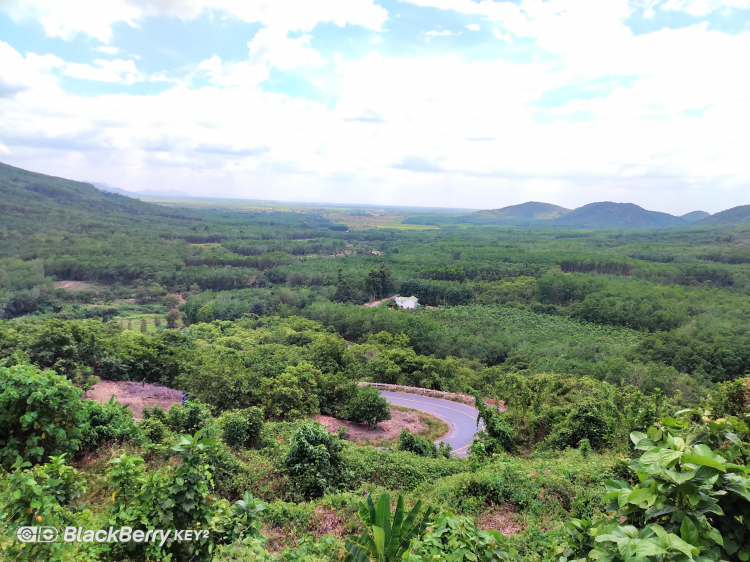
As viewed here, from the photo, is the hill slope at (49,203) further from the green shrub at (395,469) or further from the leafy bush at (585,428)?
the leafy bush at (585,428)

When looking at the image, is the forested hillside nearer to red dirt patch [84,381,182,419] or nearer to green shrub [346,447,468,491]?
green shrub [346,447,468,491]

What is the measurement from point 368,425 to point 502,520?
1079 cm

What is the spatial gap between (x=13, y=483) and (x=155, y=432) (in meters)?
6.69

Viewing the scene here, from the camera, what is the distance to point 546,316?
2164 inches

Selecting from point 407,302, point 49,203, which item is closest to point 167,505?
point 407,302

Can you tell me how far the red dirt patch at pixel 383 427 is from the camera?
16484mm

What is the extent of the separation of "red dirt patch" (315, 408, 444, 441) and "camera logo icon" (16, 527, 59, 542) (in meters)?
12.7

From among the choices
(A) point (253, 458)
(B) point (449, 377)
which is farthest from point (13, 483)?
(B) point (449, 377)

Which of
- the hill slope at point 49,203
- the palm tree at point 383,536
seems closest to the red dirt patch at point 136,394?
the palm tree at point 383,536

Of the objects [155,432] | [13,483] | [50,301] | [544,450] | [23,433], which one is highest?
[13,483]

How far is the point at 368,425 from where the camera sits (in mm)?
17828

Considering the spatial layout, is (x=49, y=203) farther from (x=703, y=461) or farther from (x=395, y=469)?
(x=703, y=461)

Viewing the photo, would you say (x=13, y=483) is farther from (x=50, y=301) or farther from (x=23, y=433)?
(x=50, y=301)

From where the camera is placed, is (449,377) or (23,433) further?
(449,377)
